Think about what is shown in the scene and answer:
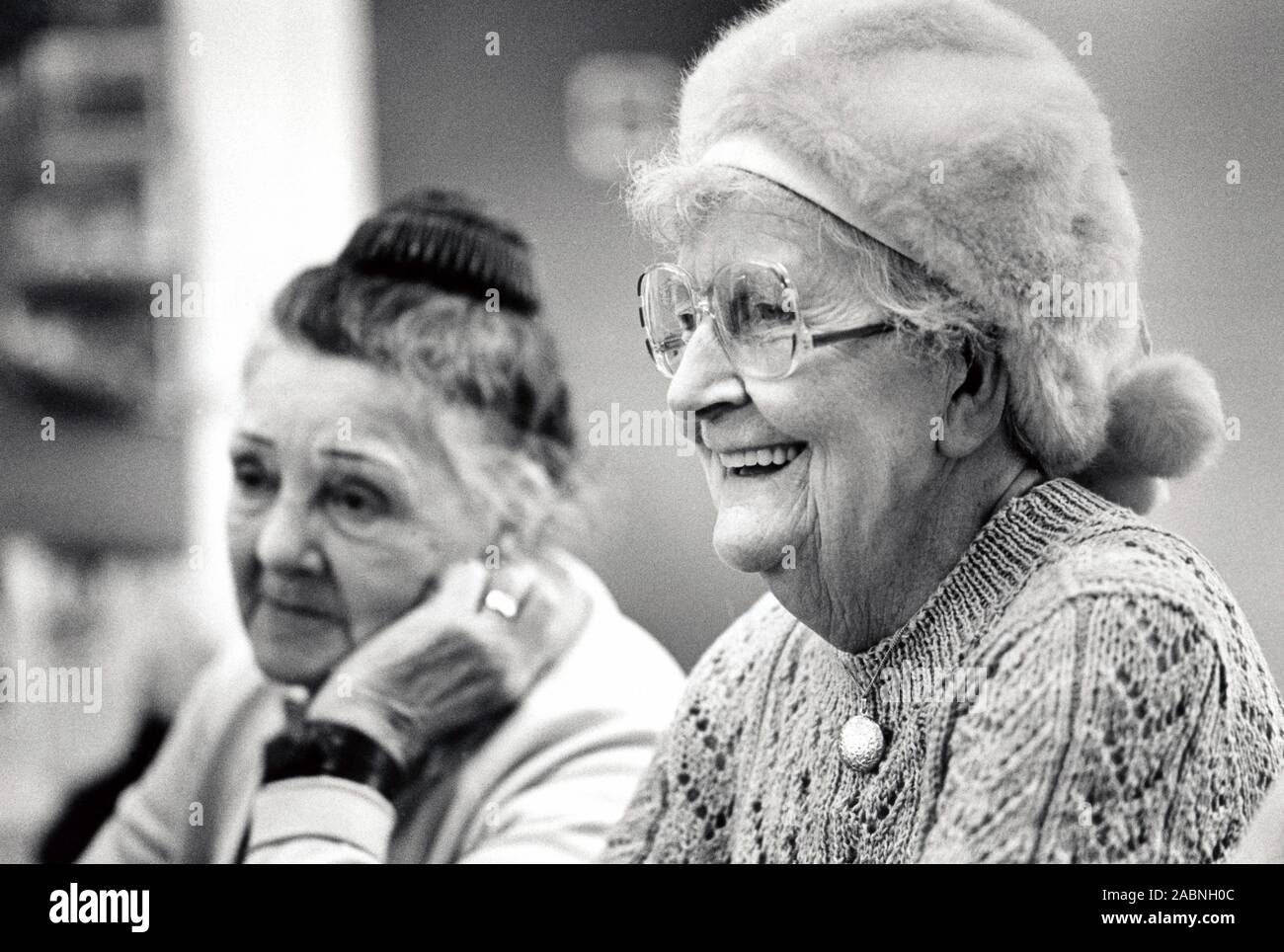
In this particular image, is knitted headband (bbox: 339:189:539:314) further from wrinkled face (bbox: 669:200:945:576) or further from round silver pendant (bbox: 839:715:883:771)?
round silver pendant (bbox: 839:715:883:771)

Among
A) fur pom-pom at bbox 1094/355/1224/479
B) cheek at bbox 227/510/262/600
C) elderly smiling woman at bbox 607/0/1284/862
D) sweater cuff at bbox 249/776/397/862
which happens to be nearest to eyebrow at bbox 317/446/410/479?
cheek at bbox 227/510/262/600

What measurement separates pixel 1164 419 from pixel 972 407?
0.73ft

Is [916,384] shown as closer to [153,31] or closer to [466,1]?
[466,1]

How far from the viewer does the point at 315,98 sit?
2.37 m

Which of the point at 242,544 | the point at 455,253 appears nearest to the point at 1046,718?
the point at 455,253

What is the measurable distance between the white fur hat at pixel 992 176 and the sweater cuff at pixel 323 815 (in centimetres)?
103

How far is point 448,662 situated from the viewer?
216cm

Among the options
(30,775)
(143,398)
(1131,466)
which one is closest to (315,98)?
(143,398)

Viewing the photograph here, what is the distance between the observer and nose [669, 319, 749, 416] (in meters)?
1.67

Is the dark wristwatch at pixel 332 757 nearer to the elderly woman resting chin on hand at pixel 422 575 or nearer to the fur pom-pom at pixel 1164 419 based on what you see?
the elderly woman resting chin on hand at pixel 422 575
